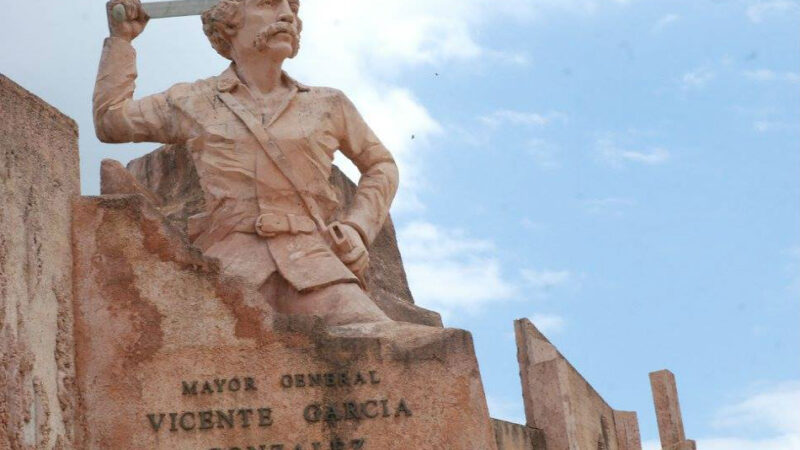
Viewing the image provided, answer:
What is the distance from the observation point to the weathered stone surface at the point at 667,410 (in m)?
16.2

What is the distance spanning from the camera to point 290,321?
29.4 ft

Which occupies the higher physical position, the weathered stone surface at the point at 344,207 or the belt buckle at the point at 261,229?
the weathered stone surface at the point at 344,207

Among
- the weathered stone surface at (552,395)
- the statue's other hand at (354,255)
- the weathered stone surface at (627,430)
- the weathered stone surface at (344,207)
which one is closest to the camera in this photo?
the statue's other hand at (354,255)

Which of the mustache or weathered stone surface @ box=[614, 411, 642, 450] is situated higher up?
the mustache

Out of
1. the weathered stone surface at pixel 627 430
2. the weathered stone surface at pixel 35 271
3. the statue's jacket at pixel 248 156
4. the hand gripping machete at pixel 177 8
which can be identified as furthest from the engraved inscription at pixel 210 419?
the weathered stone surface at pixel 627 430

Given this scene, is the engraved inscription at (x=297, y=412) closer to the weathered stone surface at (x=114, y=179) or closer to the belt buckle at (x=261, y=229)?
the belt buckle at (x=261, y=229)

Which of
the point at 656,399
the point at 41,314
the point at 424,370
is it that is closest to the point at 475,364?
the point at 424,370

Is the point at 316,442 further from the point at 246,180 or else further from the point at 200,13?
the point at 200,13

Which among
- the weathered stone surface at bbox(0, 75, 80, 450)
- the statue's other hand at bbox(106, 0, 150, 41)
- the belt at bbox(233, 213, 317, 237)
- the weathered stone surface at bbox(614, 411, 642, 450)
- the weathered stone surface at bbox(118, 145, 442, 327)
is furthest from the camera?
the weathered stone surface at bbox(614, 411, 642, 450)

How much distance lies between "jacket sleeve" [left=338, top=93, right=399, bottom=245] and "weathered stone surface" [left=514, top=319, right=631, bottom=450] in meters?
4.24

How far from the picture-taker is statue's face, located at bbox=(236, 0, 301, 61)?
1020 cm

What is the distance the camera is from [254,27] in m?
10.3

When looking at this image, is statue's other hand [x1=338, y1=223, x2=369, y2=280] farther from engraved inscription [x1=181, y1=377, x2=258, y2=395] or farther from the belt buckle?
engraved inscription [x1=181, y1=377, x2=258, y2=395]

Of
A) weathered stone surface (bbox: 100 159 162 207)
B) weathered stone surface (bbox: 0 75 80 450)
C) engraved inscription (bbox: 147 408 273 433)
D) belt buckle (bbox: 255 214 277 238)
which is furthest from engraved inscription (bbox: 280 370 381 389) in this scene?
weathered stone surface (bbox: 100 159 162 207)
